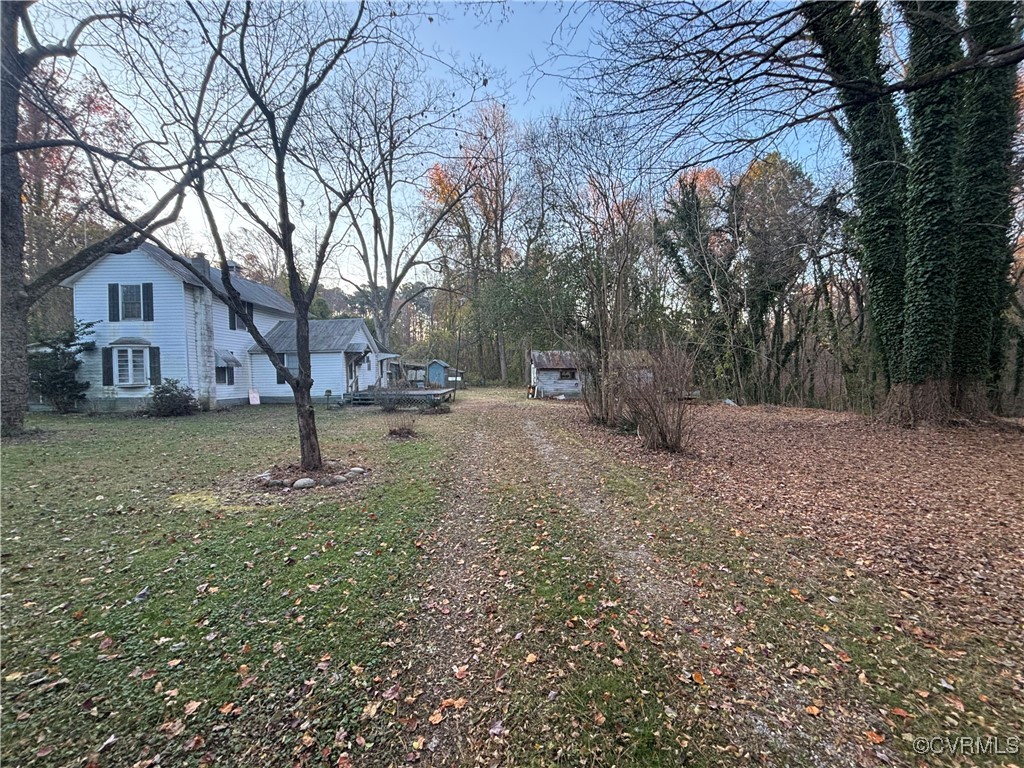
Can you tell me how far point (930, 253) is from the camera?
881 centimetres

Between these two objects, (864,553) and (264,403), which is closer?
(864,553)

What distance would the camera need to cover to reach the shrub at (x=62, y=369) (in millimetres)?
16266

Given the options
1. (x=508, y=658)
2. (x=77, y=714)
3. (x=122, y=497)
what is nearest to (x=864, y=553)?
(x=508, y=658)

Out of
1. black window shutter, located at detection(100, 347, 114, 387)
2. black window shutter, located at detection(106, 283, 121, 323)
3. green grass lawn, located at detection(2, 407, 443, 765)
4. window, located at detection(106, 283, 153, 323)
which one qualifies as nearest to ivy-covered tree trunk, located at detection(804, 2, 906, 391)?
green grass lawn, located at detection(2, 407, 443, 765)

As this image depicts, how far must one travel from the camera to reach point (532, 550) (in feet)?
13.8

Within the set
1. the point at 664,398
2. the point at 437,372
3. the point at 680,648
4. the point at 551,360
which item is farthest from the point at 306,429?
the point at 437,372

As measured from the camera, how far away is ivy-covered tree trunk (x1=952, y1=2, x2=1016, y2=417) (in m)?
8.49

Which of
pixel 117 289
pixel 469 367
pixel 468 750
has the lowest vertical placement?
pixel 468 750

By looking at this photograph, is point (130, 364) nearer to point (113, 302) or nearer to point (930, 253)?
point (113, 302)

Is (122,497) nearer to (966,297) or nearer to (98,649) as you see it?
(98,649)

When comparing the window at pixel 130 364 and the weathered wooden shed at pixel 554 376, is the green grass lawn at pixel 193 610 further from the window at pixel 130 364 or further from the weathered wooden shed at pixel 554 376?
the weathered wooden shed at pixel 554 376

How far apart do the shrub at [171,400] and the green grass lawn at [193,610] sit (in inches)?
445

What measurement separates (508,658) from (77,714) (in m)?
2.38

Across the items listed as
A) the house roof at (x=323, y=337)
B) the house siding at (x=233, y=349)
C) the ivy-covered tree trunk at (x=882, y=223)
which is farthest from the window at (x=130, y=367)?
the ivy-covered tree trunk at (x=882, y=223)
